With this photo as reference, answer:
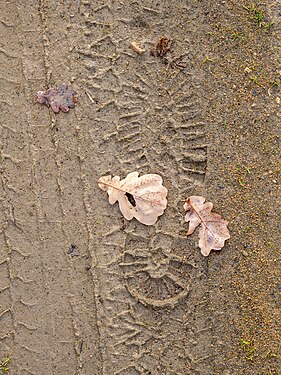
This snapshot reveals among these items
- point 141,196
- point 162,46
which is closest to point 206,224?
point 141,196

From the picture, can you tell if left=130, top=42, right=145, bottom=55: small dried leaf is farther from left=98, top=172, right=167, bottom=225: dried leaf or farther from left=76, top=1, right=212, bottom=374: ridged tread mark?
left=98, top=172, right=167, bottom=225: dried leaf

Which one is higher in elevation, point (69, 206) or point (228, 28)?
point (228, 28)

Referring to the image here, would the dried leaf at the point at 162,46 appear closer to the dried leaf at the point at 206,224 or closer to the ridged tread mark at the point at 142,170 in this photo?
the ridged tread mark at the point at 142,170

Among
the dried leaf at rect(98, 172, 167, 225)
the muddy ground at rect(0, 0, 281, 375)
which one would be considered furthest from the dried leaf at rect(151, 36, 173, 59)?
the dried leaf at rect(98, 172, 167, 225)

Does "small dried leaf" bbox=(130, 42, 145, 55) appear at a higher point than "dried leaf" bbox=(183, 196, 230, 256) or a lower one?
higher

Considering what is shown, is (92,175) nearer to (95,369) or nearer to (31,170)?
(31,170)

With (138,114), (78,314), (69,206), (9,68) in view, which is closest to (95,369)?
(78,314)
